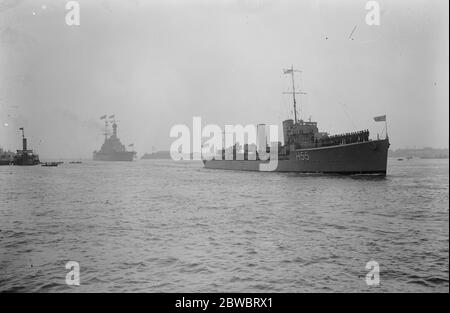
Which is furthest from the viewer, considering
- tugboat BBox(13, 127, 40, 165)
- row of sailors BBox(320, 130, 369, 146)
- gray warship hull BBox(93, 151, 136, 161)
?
gray warship hull BBox(93, 151, 136, 161)

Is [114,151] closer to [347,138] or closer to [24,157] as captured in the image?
[24,157]

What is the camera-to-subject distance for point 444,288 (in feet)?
26.9

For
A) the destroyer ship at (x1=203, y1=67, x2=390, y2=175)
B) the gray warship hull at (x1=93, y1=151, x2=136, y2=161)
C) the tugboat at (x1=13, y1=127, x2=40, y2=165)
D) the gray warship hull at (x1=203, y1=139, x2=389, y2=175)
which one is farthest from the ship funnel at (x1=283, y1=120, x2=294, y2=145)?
the gray warship hull at (x1=93, y1=151, x2=136, y2=161)

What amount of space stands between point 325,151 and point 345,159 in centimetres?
287

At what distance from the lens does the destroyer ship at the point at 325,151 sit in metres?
40.0

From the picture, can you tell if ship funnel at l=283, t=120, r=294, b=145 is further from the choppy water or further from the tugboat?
the tugboat

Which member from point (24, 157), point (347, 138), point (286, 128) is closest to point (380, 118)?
point (347, 138)

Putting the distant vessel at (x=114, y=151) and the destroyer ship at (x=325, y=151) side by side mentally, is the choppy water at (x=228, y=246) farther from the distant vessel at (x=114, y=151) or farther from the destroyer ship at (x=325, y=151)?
the distant vessel at (x=114, y=151)

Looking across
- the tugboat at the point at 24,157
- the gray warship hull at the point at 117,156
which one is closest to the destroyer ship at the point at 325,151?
the tugboat at the point at 24,157

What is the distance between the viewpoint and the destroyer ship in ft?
131
